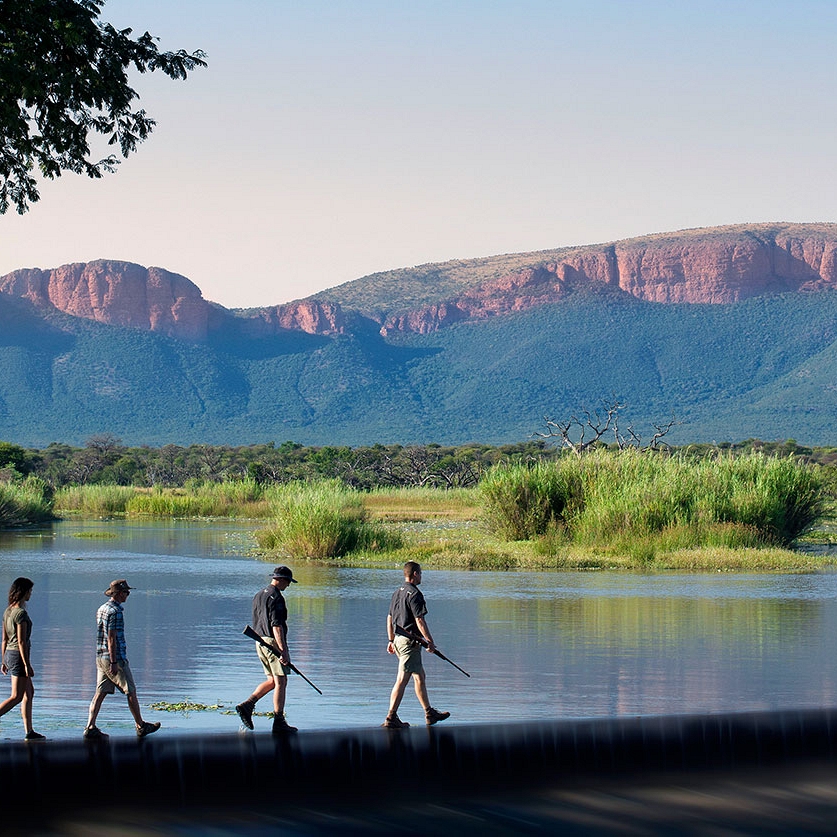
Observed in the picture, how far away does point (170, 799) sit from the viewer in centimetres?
1034

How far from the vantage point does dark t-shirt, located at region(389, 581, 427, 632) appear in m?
12.5

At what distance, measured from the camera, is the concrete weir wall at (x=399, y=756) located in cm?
1044

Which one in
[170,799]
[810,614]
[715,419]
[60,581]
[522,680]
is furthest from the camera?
[715,419]

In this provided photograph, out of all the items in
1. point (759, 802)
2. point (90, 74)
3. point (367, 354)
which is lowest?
point (759, 802)

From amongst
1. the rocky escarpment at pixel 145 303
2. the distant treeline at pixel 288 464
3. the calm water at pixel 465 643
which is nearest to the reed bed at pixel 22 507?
the distant treeline at pixel 288 464

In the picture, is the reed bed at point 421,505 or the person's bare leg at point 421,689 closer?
the person's bare leg at point 421,689

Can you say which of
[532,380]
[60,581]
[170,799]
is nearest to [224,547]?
[60,581]

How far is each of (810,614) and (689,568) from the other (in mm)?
8381

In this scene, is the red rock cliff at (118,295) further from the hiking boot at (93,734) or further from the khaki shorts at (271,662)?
the hiking boot at (93,734)

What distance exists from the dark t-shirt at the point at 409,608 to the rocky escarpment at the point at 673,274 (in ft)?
464

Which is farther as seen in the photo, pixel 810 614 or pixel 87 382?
pixel 87 382

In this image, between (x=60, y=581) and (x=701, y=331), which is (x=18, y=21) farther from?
(x=701, y=331)

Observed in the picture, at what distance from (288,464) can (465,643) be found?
220 feet

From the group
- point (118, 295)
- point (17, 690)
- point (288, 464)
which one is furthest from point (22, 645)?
point (118, 295)
